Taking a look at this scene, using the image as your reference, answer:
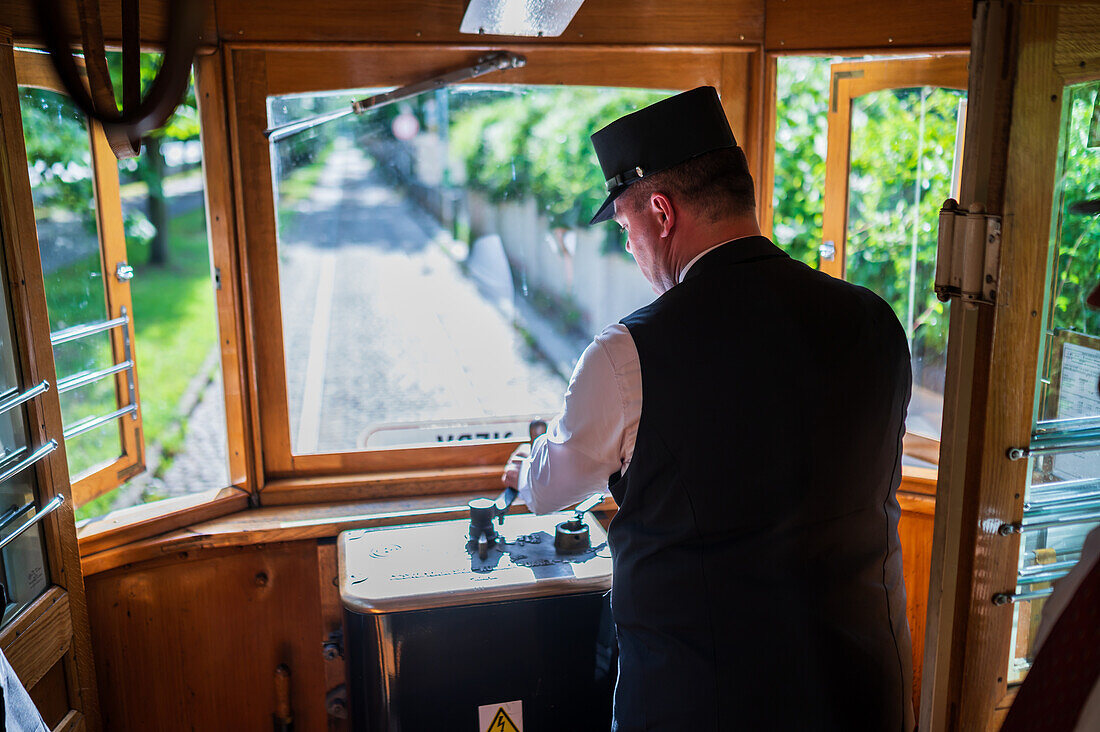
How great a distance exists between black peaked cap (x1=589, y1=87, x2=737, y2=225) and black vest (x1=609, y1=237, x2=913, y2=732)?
0.73 feet

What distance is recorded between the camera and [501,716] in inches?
78.8

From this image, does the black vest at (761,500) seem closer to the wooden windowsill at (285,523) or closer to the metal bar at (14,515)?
the wooden windowsill at (285,523)

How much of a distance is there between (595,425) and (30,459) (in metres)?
1.22

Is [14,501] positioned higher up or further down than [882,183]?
further down

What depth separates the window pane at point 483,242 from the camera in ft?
8.25

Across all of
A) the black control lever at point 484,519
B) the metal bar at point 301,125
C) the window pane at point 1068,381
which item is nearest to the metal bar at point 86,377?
the metal bar at point 301,125

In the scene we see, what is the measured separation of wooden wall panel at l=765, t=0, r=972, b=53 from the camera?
233cm

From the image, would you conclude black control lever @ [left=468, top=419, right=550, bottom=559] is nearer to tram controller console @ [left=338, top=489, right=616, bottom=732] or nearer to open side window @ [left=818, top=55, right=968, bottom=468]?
tram controller console @ [left=338, top=489, right=616, bottom=732]

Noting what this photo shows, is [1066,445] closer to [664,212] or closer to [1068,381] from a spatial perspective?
[1068,381]

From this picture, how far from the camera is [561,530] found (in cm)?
216

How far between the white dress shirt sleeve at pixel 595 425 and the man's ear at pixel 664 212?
26 cm

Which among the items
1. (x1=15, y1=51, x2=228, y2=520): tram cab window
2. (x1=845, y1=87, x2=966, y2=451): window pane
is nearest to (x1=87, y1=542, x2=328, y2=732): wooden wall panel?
(x1=15, y1=51, x2=228, y2=520): tram cab window

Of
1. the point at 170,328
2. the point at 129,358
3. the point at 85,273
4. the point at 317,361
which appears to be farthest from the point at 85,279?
the point at 170,328

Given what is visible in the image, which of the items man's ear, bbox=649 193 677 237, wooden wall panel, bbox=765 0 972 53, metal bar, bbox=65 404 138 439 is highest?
wooden wall panel, bbox=765 0 972 53
